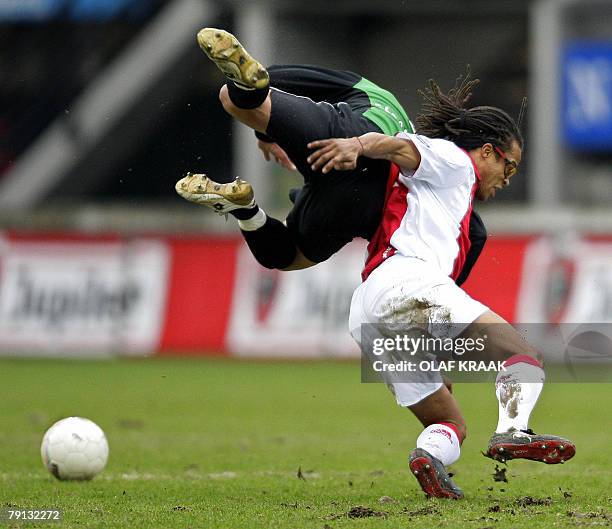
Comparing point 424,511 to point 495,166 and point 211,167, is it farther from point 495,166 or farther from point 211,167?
point 211,167

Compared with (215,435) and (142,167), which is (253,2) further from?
(215,435)

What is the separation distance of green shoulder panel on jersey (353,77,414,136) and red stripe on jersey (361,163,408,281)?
267 mm

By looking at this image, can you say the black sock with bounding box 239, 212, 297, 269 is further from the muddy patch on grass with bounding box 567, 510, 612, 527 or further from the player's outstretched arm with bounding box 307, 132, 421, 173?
the muddy patch on grass with bounding box 567, 510, 612, 527

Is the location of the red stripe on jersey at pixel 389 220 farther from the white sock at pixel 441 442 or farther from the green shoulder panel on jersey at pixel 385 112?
the white sock at pixel 441 442

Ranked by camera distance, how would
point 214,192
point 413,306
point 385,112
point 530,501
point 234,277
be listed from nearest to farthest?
point 413,306, point 530,501, point 214,192, point 385,112, point 234,277

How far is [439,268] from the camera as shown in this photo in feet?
21.0

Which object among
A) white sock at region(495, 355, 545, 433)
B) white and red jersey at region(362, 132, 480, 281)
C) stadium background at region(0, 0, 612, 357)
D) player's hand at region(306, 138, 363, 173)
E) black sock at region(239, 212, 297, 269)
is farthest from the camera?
stadium background at region(0, 0, 612, 357)

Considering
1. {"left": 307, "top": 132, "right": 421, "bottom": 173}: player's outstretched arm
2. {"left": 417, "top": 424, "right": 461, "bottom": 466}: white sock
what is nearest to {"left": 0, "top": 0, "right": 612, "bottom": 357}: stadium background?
{"left": 307, "top": 132, "right": 421, "bottom": 173}: player's outstretched arm

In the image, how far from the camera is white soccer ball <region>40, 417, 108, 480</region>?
7.36 m

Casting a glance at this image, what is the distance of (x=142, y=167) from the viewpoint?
23.4 metres

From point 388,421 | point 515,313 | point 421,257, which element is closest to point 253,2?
point 515,313

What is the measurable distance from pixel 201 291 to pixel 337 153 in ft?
32.2

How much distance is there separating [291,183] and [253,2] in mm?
2831

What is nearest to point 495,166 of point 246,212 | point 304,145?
point 304,145
